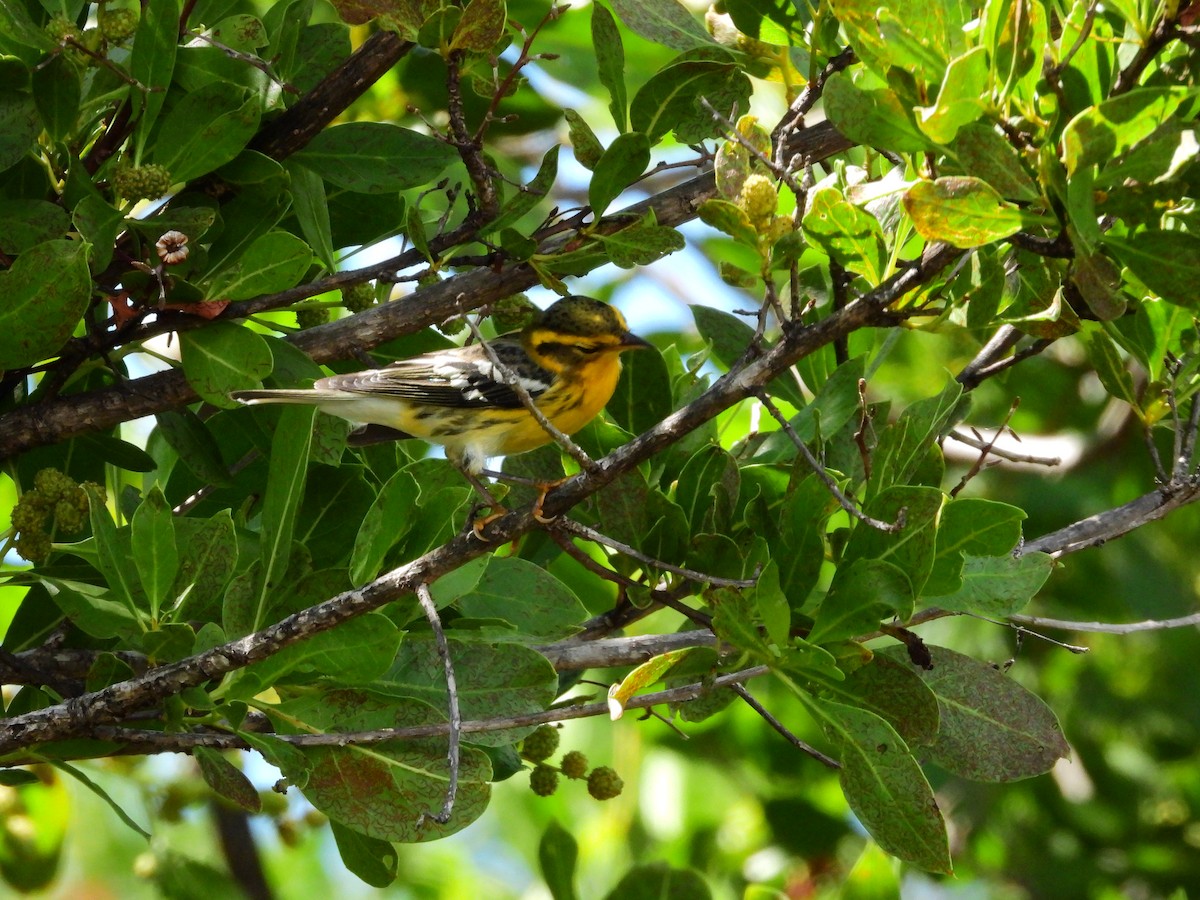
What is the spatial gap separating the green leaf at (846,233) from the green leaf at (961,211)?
0.28 m

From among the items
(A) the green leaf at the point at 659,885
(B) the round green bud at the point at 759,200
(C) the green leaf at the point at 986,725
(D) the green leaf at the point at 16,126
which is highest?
(D) the green leaf at the point at 16,126

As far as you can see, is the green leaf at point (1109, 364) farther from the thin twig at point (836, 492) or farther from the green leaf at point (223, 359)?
the green leaf at point (223, 359)

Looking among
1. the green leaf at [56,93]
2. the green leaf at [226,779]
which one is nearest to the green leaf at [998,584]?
the green leaf at [226,779]

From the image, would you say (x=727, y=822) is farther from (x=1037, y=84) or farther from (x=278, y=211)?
(x=1037, y=84)

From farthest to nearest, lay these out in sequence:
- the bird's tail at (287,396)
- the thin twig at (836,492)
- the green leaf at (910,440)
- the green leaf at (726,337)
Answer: the green leaf at (726,337) < the bird's tail at (287,396) < the green leaf at (910,440) < the thin twig at (836,492)

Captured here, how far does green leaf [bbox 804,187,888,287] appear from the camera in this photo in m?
2.27

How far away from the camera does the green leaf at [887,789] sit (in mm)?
2174

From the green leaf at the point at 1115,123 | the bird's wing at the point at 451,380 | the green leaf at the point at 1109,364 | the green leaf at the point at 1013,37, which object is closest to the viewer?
the green leaf at the point at 1115,123

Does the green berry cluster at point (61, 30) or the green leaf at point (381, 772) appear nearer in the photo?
the green leaf at point (381, 772)

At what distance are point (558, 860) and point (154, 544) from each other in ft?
4.65

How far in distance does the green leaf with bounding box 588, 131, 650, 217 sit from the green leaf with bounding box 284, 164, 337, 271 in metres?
0.60

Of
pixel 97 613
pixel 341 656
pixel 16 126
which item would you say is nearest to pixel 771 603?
pixel 341 656

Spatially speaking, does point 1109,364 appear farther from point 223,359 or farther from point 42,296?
point 42,296

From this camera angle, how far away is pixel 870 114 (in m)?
2.03
